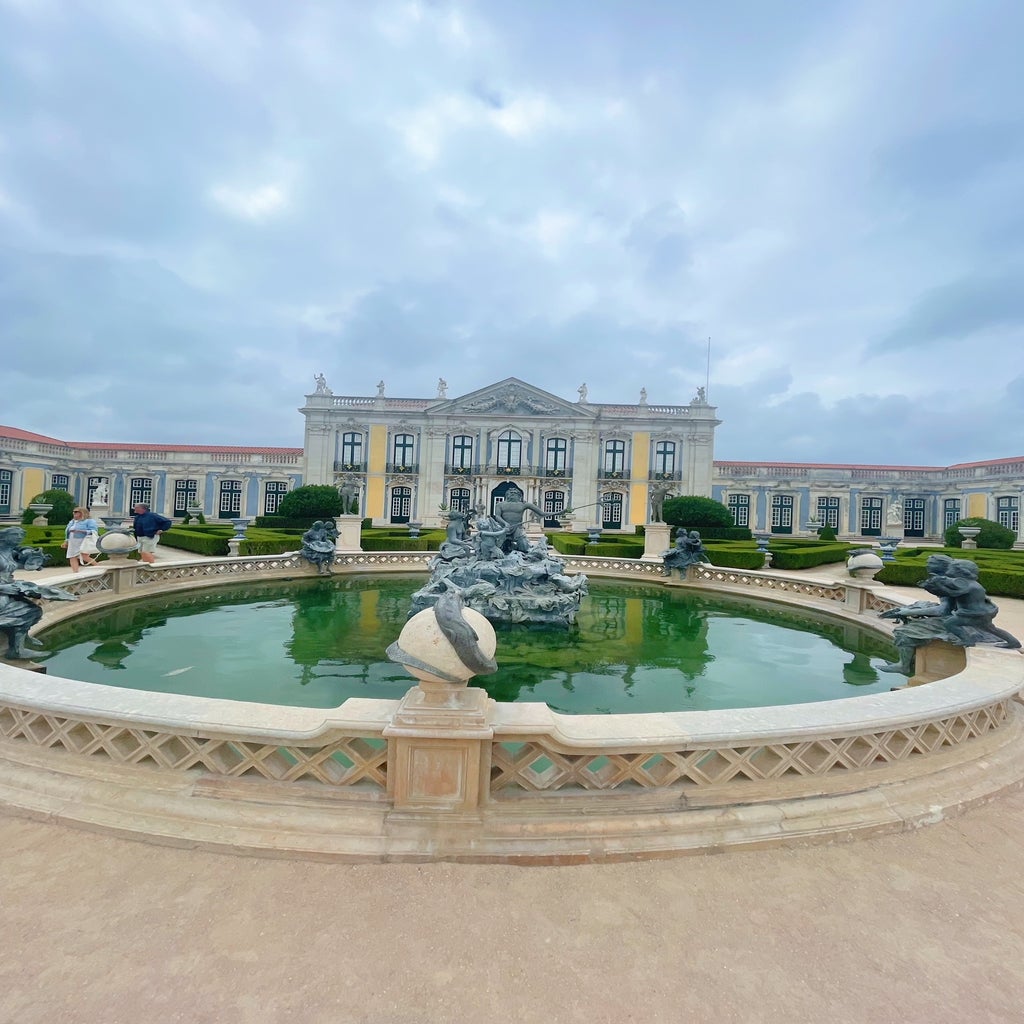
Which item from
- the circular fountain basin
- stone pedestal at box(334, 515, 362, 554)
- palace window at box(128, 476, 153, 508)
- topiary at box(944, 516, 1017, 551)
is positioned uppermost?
palace window at box(128, 476, 153, 508)

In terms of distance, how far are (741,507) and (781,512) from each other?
9.72 feet

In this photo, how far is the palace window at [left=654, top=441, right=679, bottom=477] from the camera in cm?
4166

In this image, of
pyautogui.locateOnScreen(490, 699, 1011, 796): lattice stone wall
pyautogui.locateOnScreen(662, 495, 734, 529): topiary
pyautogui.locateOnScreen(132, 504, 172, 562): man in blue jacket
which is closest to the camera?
pyautogui.locateOnScreen(490, 699, 1011, 796): lattice stone wall

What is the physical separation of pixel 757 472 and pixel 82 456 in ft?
167

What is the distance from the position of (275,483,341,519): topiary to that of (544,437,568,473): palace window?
16.9 metres

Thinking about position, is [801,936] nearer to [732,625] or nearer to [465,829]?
[465,829]

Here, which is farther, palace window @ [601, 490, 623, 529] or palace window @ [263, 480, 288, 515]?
palace window @ [263, 480, 288, 515]

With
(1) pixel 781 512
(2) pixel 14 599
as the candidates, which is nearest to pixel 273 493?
(1) pixel 781 512

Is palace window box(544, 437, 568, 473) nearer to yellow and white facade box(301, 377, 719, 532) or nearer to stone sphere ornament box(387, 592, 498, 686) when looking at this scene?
yellow and white facade box(301, 377, 719, 532)

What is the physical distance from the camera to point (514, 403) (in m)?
41.6

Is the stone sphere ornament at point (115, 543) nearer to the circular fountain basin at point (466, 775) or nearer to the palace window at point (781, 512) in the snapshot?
the circular fountain basin at point (466, 775)

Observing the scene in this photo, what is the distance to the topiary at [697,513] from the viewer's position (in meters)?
30.7

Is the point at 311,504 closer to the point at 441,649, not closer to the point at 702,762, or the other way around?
the point at 441,649

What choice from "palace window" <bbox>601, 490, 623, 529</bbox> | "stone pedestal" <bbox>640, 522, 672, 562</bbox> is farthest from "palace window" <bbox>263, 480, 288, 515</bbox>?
"stone pedestal" <bbox>640, 522, 672, 562</bbox>
